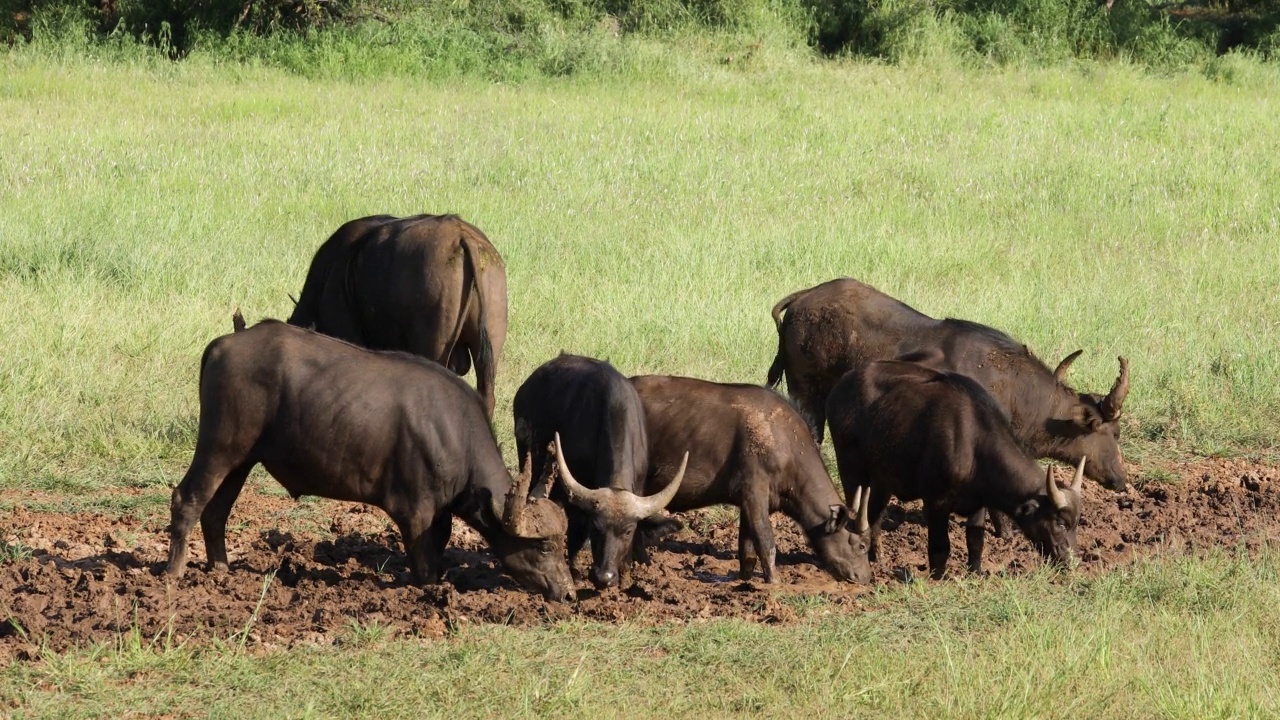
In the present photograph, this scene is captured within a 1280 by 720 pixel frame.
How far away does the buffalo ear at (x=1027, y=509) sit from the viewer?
320 inches

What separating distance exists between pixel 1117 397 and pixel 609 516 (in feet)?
12.4

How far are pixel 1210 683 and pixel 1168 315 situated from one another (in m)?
7.87

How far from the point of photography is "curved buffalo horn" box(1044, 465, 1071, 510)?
7930mm

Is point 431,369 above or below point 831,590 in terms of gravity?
above

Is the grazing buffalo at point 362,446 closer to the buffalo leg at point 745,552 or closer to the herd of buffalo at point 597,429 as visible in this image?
the herd of buffalo at point 597,429

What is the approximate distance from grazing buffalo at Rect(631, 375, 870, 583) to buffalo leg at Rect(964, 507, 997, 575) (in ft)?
1.91

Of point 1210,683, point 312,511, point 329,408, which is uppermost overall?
point 329,408

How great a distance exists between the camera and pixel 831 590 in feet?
26.5

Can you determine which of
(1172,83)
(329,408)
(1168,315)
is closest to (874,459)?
(329,408)

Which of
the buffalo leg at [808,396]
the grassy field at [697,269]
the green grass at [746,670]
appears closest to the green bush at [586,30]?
the grassy field at [697,269]

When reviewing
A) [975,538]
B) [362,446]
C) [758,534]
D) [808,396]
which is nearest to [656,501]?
[758,534]

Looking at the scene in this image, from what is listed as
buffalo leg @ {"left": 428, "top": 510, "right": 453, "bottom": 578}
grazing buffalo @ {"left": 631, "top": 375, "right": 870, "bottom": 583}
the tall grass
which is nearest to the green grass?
buffalo leg @ {"left": 428, "top": 510, "right": 453, "bottom": 578}

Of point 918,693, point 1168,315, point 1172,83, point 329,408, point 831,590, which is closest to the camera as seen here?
point 918,693

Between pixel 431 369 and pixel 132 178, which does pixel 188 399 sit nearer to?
pixel 431 369
